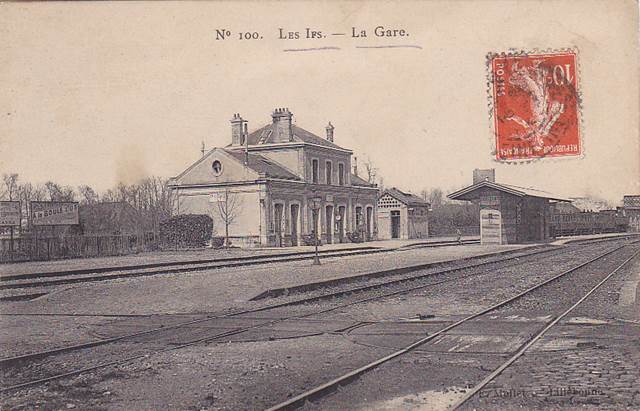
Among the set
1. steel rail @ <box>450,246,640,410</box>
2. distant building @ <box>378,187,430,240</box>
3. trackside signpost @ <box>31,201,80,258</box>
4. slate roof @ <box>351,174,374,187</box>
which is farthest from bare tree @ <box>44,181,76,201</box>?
distant building @ <box>378,187,430,240</box>

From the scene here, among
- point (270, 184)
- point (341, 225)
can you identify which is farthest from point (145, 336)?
point (341, 225)

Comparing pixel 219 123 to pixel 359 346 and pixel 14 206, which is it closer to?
pixel 359 346

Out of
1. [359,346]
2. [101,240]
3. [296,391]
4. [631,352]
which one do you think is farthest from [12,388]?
[101,240]

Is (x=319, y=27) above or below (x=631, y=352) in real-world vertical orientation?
above

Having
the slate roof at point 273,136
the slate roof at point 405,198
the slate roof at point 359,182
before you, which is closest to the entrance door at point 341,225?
the slate roof at point 359,182

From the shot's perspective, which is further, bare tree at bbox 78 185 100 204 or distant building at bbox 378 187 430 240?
distant building at bbox 378 187 430 240

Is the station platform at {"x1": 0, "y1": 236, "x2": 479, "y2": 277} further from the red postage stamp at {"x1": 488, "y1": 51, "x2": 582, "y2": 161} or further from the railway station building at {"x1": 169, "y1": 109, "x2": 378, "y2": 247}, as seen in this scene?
the red postage stamp at {"x1": 488, "y1": 51, "x2": 582, "y2": 161}

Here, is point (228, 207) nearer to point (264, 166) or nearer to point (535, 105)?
point (264, 166)
